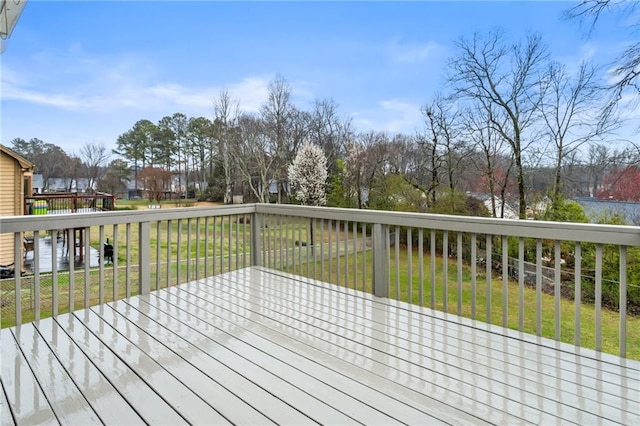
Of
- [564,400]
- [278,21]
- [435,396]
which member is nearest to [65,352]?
[435,396]

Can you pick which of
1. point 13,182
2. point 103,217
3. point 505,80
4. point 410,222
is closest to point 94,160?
point 13,182

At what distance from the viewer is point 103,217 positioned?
2.80 metres

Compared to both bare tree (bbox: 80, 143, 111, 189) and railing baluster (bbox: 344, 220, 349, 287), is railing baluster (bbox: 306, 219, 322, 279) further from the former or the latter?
bare tree (bbox: 80, 143, 111, 189)

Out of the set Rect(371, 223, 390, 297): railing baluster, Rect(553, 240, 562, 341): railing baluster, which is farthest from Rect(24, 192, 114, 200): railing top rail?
Rect(553, 240, 562, 341): railing baluster

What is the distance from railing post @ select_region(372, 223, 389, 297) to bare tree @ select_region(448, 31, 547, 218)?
111 inches

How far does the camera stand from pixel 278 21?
580 cm

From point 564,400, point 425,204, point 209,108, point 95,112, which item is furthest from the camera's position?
point 209,108

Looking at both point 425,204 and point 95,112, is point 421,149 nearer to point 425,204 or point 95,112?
point 425,204

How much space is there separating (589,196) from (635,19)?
1.78 meters

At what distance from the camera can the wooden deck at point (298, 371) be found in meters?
1.42

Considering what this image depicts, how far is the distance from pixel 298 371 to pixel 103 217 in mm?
2059

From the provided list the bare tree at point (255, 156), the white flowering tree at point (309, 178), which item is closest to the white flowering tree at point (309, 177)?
the white flowering tree at point (309, 178)

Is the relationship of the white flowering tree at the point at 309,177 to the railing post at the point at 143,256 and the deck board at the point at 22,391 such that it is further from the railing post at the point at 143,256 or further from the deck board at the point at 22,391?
the deck board at the point at 22,391

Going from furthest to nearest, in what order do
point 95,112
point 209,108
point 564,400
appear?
point 209,108, point 95,112, point 564,400
